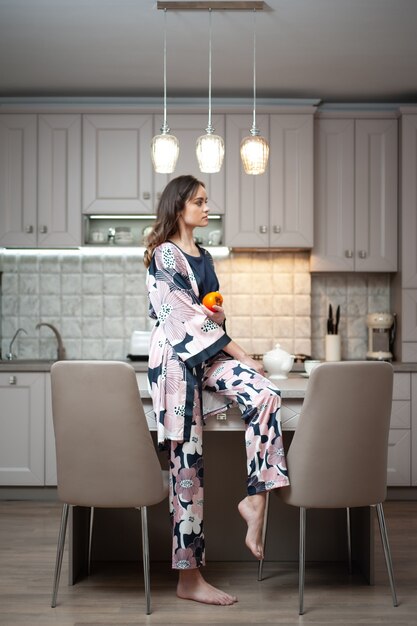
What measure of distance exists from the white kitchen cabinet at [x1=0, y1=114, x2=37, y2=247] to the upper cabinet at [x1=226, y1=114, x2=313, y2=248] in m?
1.26

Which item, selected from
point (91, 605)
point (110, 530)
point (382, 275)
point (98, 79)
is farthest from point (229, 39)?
point (91, 605)

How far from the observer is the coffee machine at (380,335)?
5.11m

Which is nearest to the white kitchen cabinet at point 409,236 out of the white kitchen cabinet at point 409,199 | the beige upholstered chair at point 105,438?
the white kitchen cabinet at point 409,199

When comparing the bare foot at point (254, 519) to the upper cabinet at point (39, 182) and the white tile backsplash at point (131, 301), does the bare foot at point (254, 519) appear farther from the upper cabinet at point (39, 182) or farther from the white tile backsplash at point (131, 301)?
the upper cabinet at point (39, 182)

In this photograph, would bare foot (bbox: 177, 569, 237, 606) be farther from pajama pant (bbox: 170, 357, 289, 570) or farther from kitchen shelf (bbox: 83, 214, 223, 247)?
kitchen shelf (bbox: 83, 214, 223, 247)

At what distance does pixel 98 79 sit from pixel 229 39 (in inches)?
40.7

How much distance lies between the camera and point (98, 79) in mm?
4750

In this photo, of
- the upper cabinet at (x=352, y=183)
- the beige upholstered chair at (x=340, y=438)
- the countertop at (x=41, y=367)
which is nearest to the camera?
the beige upholstered chair at (x=340, y=438)

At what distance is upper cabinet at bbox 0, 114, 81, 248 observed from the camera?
16.4ft

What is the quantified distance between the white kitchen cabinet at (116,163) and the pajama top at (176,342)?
2.13m

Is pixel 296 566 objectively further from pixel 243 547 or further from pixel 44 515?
pixel 44 515

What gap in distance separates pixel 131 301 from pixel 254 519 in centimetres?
276

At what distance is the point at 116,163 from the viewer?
16.4ft

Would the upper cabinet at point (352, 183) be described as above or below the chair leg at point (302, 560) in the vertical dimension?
above
